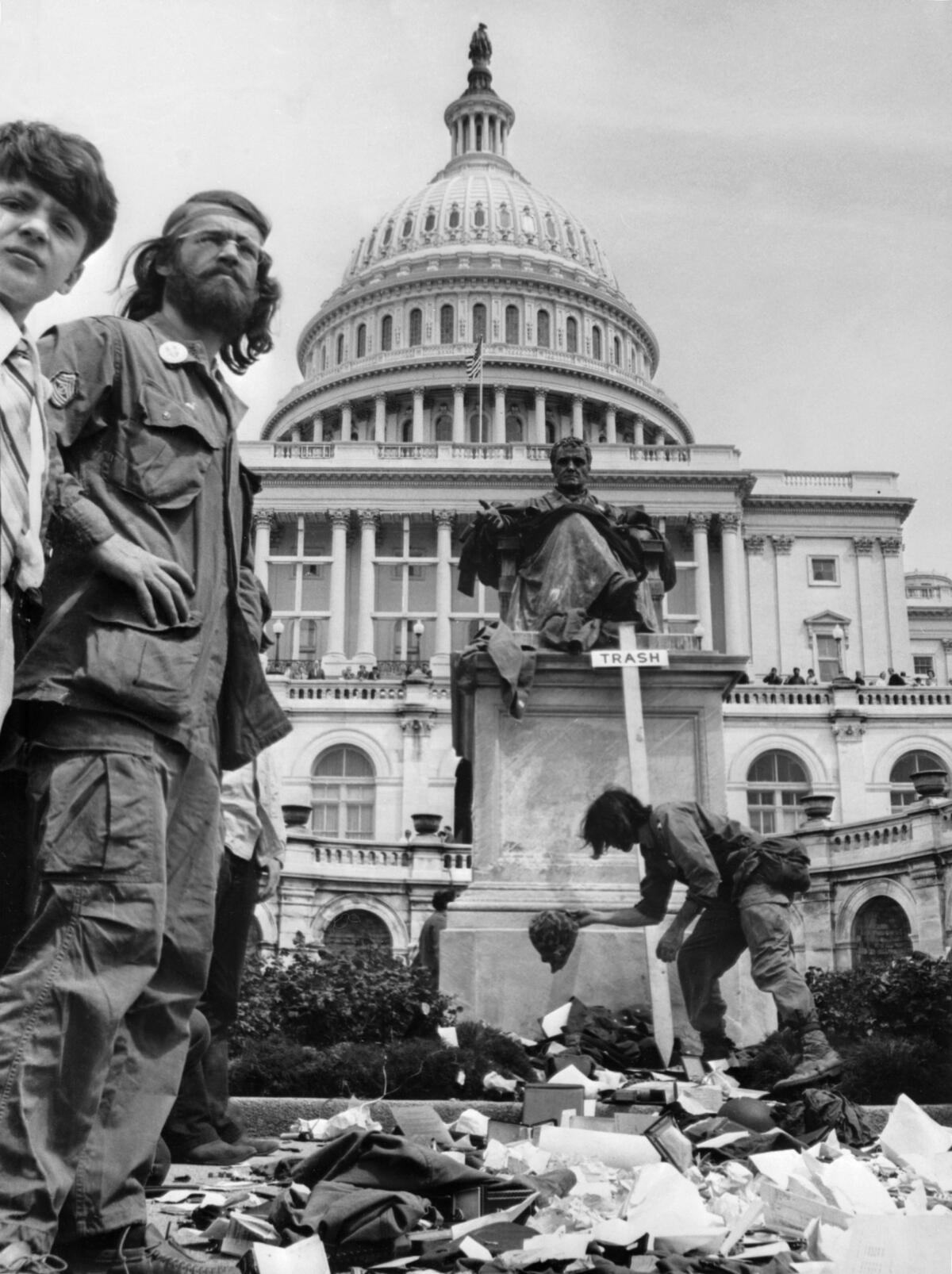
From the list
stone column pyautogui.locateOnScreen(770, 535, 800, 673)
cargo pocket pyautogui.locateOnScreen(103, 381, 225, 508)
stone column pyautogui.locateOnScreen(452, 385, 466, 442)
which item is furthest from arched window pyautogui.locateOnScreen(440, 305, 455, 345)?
cargo pocket pyautogui.locateOnScreen(103, 381, 225, 508)

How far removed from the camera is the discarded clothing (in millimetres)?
8648

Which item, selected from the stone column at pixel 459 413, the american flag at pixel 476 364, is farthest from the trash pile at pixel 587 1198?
the stone column at pixel 459 413

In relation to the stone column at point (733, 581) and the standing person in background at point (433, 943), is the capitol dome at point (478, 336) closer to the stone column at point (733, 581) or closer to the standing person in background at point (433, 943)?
the stone column at point (733, 581)

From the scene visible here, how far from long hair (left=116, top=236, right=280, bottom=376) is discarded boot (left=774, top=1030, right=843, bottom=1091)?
3.92 metres

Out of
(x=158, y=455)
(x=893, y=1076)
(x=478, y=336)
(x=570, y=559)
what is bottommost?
(x=893, y=1076)

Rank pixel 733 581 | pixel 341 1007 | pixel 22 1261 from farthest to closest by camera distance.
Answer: pixel 733 581, pixel 341 1007, pixel 22 1261

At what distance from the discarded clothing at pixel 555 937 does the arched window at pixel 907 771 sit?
40.0m

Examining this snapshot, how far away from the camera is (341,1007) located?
817cm

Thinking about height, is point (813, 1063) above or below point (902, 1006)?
below

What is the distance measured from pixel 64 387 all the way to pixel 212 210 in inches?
31.3

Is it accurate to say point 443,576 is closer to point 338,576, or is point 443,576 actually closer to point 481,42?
point 338,576

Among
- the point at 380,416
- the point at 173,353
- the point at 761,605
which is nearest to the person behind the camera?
the point at 173,353

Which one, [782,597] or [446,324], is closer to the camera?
[782,597]

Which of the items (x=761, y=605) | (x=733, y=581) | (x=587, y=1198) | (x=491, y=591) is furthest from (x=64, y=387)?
(x=761, y=605)
